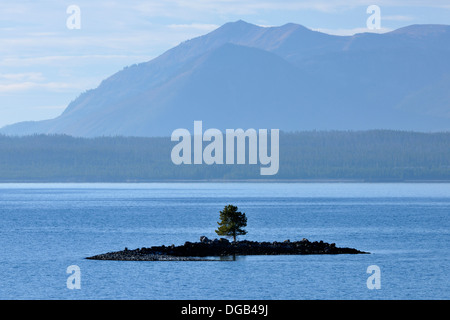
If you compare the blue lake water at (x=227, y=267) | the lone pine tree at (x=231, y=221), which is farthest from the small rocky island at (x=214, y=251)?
the blue lake water at (x=227, y=267)

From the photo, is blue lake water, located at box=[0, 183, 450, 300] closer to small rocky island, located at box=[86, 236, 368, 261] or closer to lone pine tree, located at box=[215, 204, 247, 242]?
small rocky island, located at box=[86, 236, 368, 261]

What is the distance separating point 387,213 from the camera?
15450 cm

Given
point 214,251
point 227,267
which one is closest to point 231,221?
point 214,251

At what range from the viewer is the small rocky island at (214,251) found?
6969 centimetres

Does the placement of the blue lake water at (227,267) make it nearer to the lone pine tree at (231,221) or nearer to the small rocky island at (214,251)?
the small rocky island at (214,251)

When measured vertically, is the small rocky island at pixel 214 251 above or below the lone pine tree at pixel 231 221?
below

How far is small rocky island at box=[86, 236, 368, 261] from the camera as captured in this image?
69.7m

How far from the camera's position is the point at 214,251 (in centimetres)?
7125

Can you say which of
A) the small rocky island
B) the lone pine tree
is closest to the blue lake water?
the small rocky island
